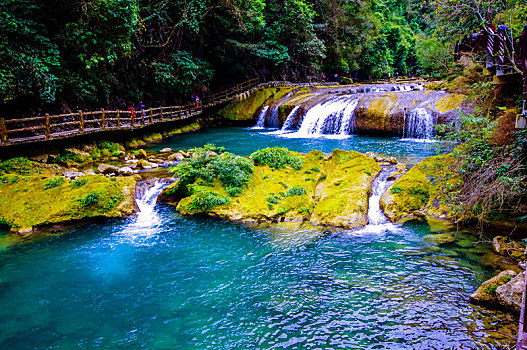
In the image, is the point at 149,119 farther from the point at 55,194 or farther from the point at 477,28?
the point at 477,28

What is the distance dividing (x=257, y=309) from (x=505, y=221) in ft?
20.3

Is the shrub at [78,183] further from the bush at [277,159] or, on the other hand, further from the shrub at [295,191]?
the shrub at [295,191]

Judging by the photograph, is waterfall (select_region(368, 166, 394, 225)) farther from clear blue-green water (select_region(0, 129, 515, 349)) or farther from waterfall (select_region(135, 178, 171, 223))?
waterfall (select_region(135, 178, 171, 223))

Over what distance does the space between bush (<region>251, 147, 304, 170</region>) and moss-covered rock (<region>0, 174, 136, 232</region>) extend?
4.62 meters

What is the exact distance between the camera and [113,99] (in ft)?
71.7

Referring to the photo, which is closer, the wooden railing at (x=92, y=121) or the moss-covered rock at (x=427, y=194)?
the moss-covered rock at (x=427, y=194)

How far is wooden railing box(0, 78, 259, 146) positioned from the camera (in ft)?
45.7

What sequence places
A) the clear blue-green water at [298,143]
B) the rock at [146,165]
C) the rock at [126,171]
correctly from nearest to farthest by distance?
the rock at [126,171] → the rock at [146,165] → the clear blue-green water at [298,143]

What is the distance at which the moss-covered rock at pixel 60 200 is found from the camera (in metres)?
9.44

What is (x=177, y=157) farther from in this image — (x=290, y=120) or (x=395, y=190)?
(x=290, y=120)

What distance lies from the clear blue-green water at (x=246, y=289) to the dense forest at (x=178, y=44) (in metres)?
7.43

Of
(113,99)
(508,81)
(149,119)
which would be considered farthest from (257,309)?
(113,99)

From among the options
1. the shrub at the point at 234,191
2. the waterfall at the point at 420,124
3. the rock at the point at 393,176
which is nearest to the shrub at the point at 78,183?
the shrub at the point at 234,191

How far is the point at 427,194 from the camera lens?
31.4ft
